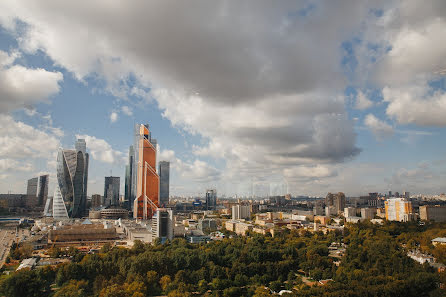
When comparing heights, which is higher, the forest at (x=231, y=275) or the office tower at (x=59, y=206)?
the office tower at (x=59, y=206)

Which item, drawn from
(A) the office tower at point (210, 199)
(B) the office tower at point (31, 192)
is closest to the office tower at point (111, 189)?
(B) the office tower at point (31, 192)

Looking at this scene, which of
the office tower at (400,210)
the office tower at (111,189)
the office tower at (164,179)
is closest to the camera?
the office tower at (400,210)

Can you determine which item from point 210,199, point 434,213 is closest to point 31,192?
point 210,199

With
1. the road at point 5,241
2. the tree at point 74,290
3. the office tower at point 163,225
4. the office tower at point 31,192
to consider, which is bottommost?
the road at point 5,241

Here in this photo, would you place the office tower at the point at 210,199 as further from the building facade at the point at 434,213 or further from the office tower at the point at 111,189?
the building facade at the point at 434,213

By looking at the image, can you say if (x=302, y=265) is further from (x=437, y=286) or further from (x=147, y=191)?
(x=147, y=191)

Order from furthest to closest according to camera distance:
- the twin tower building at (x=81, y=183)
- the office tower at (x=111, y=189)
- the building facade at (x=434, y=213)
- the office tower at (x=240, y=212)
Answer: the office tower at (x=111, y=189) < the office tower at (x=240, y=212) < the twin tower building at (x=81, y=183) < the building facade at (x=434, y=213)

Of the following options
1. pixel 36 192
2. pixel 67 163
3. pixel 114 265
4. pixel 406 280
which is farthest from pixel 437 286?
pixel 36 192
